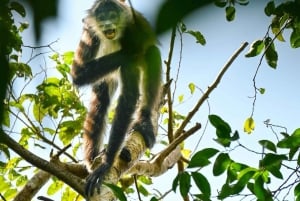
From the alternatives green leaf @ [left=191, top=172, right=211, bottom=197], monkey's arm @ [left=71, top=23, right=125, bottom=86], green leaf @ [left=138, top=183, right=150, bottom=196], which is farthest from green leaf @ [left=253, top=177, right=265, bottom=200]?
green leaf @ [left=138, top=183, right=150, bottom=196]

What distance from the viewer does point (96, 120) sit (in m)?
4.40

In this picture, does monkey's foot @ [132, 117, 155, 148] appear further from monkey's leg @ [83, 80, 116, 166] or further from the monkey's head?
the monkey's head

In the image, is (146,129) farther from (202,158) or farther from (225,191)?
(202,158)

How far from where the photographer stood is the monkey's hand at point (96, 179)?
2.37m

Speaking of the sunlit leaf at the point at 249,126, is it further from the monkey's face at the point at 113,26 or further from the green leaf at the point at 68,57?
the monkey's face at the point at 113,26

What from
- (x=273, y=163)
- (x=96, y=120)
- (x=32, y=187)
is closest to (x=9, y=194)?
(x=32, y=187)

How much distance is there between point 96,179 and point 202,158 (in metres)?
0.93

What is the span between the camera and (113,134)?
3877 millimetres

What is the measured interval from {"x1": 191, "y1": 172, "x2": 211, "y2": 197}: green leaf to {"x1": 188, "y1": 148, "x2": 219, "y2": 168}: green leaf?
0.29 ft

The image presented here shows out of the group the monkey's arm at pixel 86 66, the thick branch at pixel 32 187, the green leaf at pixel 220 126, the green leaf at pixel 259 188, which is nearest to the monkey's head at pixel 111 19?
the monkey's arm at pixel 86 66

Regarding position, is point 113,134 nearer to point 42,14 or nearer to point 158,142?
point 158,142

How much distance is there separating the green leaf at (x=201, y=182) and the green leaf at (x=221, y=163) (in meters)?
0.04

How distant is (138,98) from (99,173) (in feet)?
4.08

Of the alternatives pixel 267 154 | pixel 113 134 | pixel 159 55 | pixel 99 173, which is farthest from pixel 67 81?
pixel 159 55
